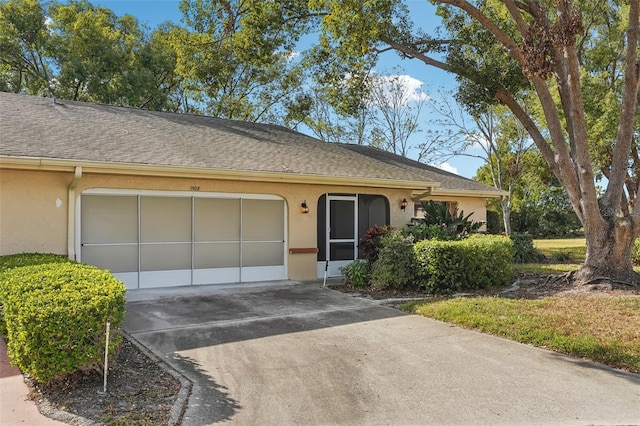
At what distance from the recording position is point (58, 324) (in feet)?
13.1

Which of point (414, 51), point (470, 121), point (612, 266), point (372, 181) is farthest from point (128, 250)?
point (470, 121)

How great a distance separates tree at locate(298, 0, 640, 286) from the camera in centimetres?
951

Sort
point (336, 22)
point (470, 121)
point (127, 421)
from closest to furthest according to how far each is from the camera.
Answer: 1. point (127, 421)
2. point (336, 22)
3. point (470, 121)

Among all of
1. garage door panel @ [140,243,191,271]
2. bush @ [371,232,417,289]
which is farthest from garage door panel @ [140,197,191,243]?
bush @ [371,232,417,289]

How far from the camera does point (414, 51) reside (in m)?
11.9

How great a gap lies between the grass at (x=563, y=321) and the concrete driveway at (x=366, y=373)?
28 cm

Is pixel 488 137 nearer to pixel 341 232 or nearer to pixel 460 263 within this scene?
pixel 341 232

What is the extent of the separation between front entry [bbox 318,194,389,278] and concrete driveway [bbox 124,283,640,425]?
4.35 m

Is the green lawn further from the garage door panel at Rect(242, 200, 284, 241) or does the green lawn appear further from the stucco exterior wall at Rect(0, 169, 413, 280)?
the stucco exterior wall at Rect(0, 169, 413, 280)

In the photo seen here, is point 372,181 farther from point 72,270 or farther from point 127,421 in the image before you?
point 127,421

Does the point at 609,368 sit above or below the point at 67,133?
below

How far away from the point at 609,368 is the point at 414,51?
29.8 feet

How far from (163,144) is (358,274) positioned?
5.54 meters

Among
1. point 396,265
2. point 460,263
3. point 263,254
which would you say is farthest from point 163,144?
point 460,263
